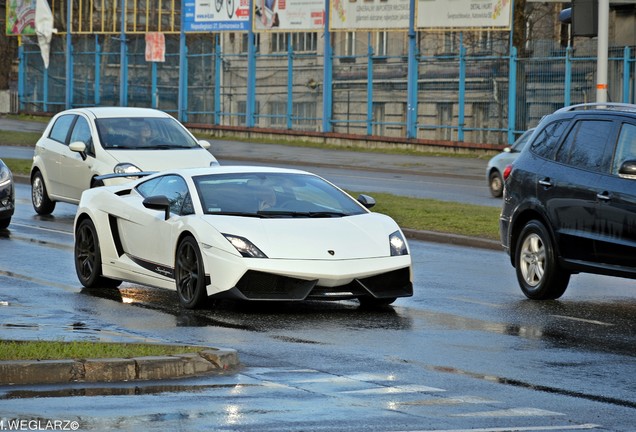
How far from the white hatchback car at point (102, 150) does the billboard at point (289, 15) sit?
28.3 metres

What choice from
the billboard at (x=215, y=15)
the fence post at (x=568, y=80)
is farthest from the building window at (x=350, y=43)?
the fence post at (x=568, y=80)

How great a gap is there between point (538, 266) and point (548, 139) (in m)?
1.26

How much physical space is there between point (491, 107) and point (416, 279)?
2969 centimetres

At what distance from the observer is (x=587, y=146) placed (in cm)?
1399

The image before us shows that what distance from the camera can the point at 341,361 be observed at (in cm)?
1017

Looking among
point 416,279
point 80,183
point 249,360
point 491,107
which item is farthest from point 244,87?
point 249,360

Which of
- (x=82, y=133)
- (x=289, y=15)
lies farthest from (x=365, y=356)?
(x=289, y=15)

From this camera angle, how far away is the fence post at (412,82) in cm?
4762

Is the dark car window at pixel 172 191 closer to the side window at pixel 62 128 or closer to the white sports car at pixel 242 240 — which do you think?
the white sports car at pixel 242 240

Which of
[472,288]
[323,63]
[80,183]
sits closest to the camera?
[472,288]

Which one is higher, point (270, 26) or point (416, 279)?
point (270, 26)

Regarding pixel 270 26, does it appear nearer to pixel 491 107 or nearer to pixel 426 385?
pixel 491 107

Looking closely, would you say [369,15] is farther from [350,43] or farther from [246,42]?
[246,42]

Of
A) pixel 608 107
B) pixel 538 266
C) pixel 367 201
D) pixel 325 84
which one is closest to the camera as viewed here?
pixel 608 107
